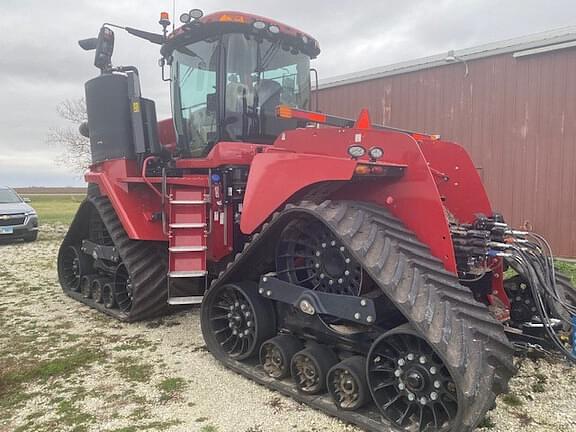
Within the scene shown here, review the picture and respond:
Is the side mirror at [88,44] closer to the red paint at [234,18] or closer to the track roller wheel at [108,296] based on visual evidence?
the red paint at [234,18]

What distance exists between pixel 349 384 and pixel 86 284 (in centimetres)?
433

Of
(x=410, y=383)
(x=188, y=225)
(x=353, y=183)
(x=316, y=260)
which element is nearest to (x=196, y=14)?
(x=188, y=225)

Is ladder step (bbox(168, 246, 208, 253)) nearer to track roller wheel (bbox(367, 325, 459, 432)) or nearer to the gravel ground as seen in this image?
the gravel ground

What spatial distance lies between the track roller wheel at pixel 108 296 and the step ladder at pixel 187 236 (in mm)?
1162

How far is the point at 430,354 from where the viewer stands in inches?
106

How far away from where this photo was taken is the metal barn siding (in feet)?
26.7

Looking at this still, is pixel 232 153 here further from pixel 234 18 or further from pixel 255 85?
pixel 234 18

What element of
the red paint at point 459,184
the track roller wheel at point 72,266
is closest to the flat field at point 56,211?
the track roller wheel at point 72,266

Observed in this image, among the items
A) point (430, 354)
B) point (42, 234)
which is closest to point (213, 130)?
point (430, 354)

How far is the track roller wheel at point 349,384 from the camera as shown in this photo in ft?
9.82

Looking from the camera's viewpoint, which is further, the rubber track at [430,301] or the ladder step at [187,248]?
the ladder step at [187,248]

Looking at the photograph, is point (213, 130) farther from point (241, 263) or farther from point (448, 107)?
point (448, 107)

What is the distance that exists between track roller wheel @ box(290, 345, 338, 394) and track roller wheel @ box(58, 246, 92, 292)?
4.01 meters

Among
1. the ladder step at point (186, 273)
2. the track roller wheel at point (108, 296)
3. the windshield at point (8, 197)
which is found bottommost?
the track roller wheel at point (108, 296)
